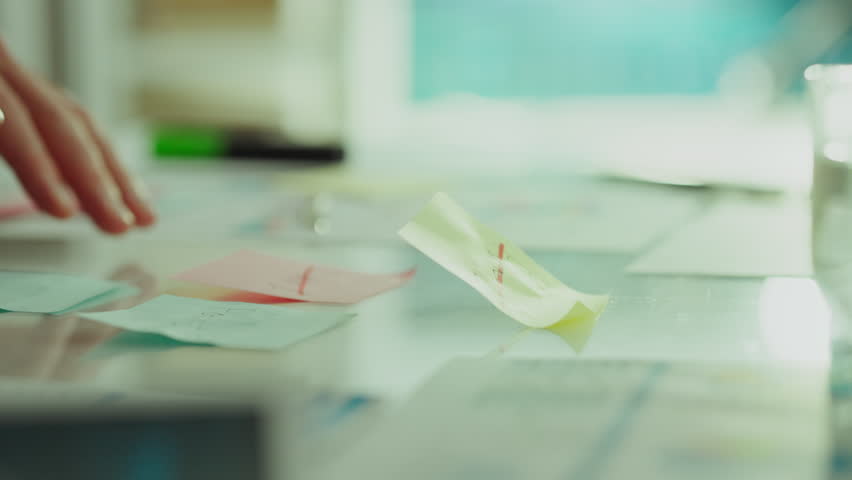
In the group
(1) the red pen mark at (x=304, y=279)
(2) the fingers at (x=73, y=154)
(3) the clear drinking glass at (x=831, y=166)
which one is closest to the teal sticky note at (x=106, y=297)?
(1) the red pen mark at (x=304, y=279)

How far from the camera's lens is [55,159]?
0.77 metres

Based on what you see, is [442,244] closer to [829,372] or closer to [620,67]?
[829,372]

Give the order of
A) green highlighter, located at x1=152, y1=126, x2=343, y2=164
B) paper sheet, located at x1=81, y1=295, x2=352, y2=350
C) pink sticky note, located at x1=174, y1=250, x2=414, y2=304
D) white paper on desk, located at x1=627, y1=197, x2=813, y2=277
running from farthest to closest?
green highlighter, located at x1=152, y1=126, x2=343, y2=164, white paper on desk, located at x1=627, y1=197, x2=813, y2=277, pink sticky note, located at x1=174, y1=250, x2=414, y2=304, paper sheet, located at x1=81, y1=295, x2=352, y2=350

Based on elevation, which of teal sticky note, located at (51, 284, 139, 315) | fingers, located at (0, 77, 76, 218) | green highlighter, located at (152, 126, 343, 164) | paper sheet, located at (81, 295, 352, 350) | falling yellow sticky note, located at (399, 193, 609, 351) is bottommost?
green highlighter, located at (152, 126, 343, 164)

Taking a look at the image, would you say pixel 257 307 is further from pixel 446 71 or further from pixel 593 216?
pixel 446 71

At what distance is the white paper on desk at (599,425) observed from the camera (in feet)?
0.86

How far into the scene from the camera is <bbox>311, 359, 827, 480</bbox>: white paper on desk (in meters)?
0.26

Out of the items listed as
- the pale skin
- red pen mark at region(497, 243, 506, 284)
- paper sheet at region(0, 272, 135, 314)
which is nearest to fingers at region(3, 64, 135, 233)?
the pale skin

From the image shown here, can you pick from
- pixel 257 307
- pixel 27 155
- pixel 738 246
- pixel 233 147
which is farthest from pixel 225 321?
pixel 233 147

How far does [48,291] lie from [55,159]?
11.6 inches

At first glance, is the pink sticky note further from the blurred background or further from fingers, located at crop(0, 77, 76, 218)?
the blurred background

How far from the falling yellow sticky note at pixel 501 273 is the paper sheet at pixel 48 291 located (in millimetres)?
207

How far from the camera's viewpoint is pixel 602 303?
49 centimetres

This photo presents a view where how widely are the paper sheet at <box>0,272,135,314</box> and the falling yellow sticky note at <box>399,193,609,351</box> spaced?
0.21m
